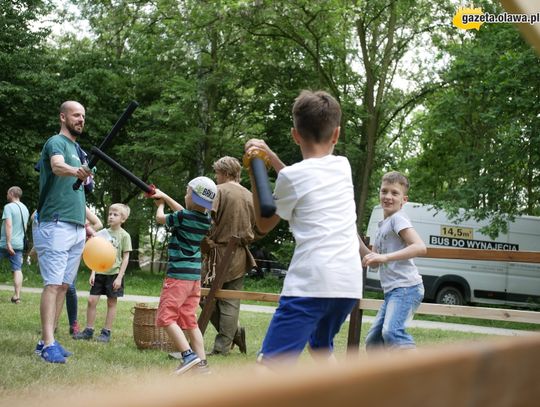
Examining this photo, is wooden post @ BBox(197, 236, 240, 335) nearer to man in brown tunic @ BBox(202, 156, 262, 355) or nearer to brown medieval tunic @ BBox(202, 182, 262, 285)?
man in brown tunic @ BBox(202, 156, 262, 355)

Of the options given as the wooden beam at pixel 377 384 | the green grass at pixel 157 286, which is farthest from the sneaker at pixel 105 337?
the green grass at pixel 157 286

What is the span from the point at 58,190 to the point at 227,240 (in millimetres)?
2115

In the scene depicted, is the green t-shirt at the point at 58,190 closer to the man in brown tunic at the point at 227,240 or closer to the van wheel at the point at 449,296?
the man in brown tunic at the point at 227,240

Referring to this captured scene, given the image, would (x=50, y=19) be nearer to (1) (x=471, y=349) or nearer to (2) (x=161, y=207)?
(2) (x=161, y=207)

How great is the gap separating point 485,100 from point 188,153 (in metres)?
10.6

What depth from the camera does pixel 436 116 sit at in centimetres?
1741

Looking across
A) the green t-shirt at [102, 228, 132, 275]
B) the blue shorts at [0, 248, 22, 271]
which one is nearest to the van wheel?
the blue shorts at [0, 248, 22, 271]

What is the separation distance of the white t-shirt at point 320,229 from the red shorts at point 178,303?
8.36 ft

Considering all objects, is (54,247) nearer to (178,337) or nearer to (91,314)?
(178,337)

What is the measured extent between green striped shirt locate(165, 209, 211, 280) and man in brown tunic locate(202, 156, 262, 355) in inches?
55.3

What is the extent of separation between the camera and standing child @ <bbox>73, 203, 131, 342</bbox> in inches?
291

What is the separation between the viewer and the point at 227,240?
738cm

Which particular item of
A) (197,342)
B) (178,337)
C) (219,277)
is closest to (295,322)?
(178,337)

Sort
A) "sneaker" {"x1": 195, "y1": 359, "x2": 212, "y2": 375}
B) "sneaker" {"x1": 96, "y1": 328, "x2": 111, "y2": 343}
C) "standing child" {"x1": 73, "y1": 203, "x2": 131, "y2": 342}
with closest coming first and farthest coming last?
"sneaker" {"x1": 195, "y1": 359, "x2": 212, "y2": 375} < "sneaker" {"x1": 96, "y1": 328, "x2": 111, "y2": 343} < "standing child" {"x1": 73, "y1": 203, "x2": 131, "y2": 342}
